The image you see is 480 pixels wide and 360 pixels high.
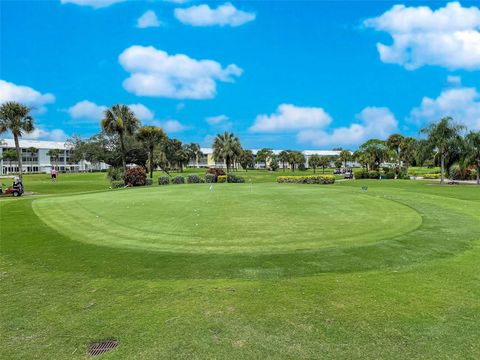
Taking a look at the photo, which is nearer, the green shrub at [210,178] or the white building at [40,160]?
the green shrub at [210,178]

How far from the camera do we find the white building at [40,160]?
428 ft

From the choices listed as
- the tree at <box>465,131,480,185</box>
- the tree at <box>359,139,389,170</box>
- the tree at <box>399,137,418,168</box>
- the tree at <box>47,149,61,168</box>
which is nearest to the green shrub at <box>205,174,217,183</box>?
the tree at <box>465,131,480,185</box>

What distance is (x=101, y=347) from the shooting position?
186 inches

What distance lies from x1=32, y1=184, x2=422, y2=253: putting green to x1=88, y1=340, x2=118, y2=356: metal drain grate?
4.65 meters

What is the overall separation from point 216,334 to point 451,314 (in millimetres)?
3548

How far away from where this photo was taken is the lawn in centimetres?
475

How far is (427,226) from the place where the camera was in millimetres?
12742

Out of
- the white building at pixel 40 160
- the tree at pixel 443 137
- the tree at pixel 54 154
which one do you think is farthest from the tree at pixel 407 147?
the tree at pixel 54 154

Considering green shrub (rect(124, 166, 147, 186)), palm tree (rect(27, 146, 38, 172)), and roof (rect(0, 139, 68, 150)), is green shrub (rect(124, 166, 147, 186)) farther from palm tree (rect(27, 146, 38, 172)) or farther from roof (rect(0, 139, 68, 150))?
roof (rect(0, 139, 68, 150))

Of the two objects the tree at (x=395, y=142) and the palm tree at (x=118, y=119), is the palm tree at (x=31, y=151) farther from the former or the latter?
the tree at (x=395, y=142)

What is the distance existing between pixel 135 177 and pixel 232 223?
30.0m

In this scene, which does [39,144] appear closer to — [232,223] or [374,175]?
[374,175]

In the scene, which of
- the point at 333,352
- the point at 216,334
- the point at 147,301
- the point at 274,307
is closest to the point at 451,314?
the point at 333,352

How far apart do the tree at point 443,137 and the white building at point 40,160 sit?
4948 inches
